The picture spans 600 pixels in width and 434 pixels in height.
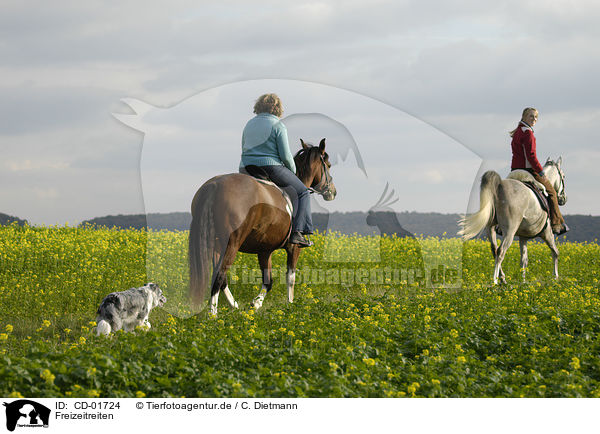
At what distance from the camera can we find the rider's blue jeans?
10.1 m

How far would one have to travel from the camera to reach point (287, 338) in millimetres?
7238

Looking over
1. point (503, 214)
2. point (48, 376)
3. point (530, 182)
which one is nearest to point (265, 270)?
point (48, 376)

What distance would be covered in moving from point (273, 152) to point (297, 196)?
0.96m

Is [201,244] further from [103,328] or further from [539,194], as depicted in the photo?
[539,194]

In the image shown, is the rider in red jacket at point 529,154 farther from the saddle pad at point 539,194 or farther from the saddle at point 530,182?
the saddle pad at point 539,194

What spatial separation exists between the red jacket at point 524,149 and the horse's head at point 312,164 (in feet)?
18.1

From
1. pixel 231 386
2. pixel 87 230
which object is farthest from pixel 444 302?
pixel 87 230

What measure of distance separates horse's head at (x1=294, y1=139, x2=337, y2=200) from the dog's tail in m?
4.60

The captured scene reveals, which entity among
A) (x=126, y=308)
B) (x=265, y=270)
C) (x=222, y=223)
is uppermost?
(x=222, y=223)

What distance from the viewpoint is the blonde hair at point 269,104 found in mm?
9625

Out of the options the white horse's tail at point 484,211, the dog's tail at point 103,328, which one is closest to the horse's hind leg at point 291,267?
the dog's tail at point 103,328

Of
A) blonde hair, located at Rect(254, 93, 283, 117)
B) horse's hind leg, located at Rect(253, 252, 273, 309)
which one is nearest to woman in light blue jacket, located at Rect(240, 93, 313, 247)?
blonde hair, located at Rect(254, 93, 283, 117)

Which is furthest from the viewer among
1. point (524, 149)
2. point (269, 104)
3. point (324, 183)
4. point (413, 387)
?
point (524, 149)

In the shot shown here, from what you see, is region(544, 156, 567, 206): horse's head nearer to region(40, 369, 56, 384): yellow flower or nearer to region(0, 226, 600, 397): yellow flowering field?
region(0, 226, 600, 397): yellow flowering field
